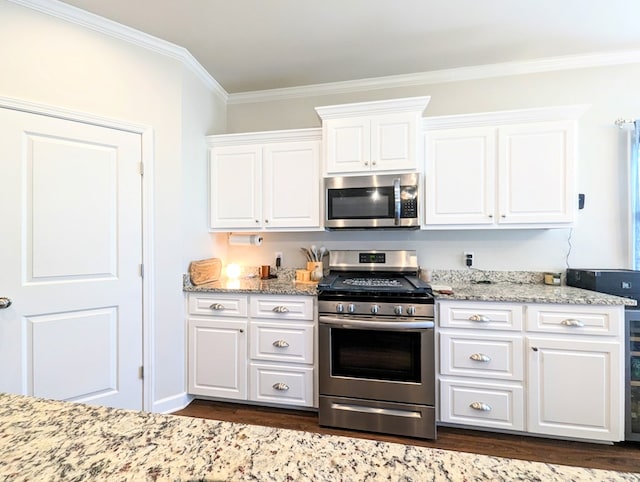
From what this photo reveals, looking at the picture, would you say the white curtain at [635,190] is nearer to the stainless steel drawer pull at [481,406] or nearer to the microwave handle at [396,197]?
the stainless steel drawer pull at [481,406]

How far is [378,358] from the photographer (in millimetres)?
2045

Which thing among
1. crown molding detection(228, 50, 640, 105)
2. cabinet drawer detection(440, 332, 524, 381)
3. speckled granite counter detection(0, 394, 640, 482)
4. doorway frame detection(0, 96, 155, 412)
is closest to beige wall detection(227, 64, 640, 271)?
crown molding detection(228, 50, 640, 105)

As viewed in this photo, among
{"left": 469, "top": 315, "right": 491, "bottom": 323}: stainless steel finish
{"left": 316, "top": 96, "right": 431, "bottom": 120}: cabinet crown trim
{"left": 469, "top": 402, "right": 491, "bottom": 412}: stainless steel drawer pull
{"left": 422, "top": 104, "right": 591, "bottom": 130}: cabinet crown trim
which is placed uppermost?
{"left": 316, "top": 96, "right": 431, "bottom": 120}: cabinet crown trim

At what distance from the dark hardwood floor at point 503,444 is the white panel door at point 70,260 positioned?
29.8 inches

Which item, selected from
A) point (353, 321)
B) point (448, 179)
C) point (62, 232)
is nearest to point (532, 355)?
point (353, 321)

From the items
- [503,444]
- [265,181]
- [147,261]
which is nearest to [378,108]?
[265,181]

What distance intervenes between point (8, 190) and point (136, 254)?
75 cm

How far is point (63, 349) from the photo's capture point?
189 centimetres

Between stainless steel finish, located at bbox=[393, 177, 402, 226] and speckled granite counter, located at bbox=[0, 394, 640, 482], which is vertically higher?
stainless steel finish, located at bbox=[393, 177, 402, 226]

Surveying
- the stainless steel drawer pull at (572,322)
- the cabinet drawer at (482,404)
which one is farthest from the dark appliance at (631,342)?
the cabinet drawer at (482,404)

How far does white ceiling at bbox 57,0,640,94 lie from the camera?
191cm

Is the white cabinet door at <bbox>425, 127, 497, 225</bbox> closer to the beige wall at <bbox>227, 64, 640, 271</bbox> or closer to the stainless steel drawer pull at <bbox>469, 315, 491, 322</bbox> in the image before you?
the beige wall at <bbox>227, 64, 640, 271</bbox>

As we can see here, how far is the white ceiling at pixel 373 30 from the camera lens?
6.25 feet

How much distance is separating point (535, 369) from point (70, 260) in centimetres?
310
